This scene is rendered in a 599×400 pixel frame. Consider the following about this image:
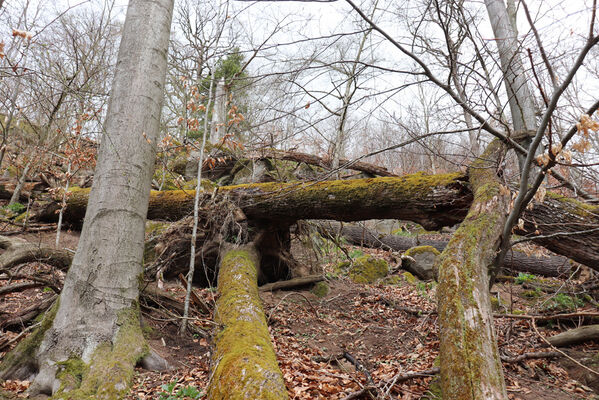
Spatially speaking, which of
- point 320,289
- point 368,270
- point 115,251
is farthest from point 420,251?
point 115,251

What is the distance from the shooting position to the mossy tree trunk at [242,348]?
7.29ft

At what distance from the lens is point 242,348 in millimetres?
2752

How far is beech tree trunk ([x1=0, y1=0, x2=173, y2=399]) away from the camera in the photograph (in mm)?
2613

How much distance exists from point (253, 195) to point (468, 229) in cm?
336

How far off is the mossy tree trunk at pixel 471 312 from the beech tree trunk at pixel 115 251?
2469 mm

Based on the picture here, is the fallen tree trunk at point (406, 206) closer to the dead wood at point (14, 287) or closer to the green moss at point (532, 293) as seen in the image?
the dead wood at point (14, 287)

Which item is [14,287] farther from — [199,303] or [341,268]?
[341,268]

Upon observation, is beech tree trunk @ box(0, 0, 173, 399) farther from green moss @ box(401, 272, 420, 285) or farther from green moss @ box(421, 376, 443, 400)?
green moss @ box(401, 272, 420, 285)

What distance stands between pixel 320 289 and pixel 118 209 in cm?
429

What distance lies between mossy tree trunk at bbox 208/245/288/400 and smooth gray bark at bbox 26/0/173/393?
975 millimetres

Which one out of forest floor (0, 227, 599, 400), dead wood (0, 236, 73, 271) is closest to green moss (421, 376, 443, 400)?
forest floor (0, 227, 599, 400)

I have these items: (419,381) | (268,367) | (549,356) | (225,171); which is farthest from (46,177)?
(549,356)

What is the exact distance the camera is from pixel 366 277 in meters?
7.84

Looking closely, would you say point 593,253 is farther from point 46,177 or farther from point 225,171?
point 46,177
